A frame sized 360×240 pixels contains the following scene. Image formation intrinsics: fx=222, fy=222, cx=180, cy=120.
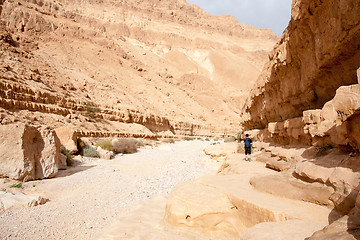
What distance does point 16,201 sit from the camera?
3943 millimetres

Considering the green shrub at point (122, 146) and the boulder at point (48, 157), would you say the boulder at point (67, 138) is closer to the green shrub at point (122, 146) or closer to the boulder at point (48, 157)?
the boulder at point (48, 157)

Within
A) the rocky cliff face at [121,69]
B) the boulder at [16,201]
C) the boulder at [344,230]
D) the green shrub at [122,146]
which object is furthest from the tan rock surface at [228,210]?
the green shrub at [122,146]

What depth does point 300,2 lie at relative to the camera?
4512mm

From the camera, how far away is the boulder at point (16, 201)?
380cm

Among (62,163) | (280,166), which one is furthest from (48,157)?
(280,166)

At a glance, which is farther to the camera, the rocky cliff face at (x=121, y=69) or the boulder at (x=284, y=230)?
the rocky cliff face at (x=121, y=69)

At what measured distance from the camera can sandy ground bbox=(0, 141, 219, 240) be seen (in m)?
3.24

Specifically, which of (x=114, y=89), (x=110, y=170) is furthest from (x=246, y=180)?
(x=114, y=89)

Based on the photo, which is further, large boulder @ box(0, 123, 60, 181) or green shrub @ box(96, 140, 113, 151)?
green shrub @ box(96, 140, 113, 151)

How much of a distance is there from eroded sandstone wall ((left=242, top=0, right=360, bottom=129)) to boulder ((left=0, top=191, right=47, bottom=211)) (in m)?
5.95

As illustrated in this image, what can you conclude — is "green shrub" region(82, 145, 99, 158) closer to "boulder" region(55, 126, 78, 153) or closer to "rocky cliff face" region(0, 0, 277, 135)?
"boulder" region(55, 126, 78, 153)

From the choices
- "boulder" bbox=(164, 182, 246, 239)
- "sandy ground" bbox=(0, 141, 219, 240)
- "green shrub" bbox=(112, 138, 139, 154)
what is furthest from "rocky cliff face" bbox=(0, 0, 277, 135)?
"boulder" bbox=(164, 182, 246, 239)

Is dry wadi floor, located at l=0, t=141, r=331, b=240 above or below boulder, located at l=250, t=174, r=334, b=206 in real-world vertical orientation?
below

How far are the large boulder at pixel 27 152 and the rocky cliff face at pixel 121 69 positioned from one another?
2.99 meters
